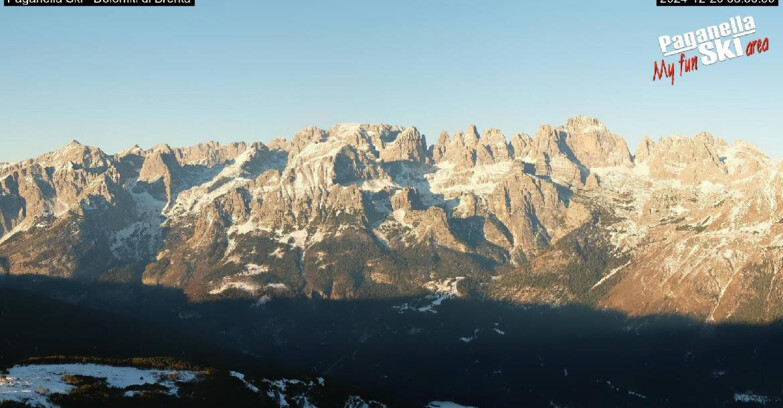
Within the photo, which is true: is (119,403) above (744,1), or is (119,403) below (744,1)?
below

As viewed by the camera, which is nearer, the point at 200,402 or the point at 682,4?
the point at 682,4

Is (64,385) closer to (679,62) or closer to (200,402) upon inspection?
(200,402)

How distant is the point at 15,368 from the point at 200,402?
163 feet

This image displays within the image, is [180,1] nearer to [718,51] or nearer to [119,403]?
[119,403]

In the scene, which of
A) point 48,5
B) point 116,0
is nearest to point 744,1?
point 116,0

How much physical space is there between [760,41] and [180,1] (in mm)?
141020

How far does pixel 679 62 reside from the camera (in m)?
193

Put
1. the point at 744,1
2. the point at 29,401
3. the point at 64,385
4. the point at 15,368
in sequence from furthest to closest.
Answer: the point at 15,368 < the point at 64,385 < the point at 744,1 < the point at 29,401

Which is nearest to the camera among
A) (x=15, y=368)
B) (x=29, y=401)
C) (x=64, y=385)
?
(x=29, y=401)

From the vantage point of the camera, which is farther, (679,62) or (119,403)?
(679,62)

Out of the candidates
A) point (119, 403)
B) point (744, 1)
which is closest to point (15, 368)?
point (119, 403)

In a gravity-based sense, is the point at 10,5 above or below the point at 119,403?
above

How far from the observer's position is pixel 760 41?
18388cm

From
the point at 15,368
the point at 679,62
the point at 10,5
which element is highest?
the point at 10,5
